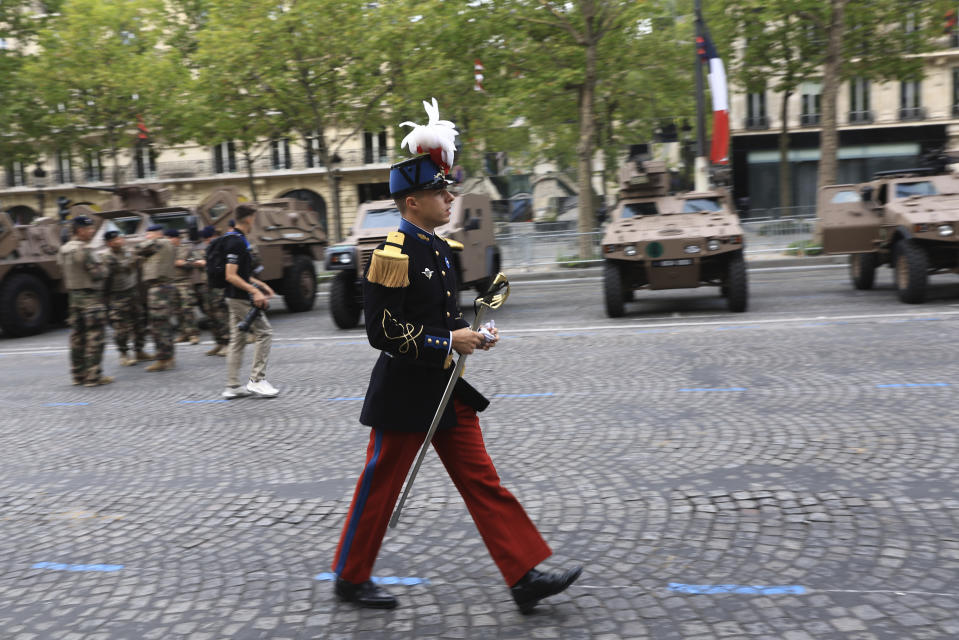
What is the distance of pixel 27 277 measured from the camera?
15195mm

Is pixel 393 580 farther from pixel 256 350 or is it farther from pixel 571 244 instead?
pixel 571 244

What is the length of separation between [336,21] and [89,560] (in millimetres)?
23879

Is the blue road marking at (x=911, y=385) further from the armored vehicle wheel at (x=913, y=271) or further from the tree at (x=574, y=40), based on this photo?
the tree at (x=574, y=40)

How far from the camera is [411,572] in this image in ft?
13.3

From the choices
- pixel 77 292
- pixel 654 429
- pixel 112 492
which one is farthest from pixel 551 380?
pixel 77 292

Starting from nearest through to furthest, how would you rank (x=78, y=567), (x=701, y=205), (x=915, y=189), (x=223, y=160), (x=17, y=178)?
(x=78, y=567), (x=915, y=189), (x=701, y=205), (x=223, y=160), (x=17, y=178)

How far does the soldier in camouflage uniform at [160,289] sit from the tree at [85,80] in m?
23.1

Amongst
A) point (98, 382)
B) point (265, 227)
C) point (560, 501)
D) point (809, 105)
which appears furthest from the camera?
point (809, 105)

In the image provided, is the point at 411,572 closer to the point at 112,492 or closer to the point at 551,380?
the point at 112,492

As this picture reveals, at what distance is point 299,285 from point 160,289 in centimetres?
514

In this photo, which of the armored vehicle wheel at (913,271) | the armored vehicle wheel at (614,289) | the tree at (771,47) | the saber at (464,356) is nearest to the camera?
the saber at (464,356)

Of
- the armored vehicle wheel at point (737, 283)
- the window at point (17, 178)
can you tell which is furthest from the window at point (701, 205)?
the window at point (17, 178)

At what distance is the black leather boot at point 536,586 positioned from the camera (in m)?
3.50

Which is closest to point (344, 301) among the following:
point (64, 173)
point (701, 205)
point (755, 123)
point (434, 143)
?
point (701, 205)
